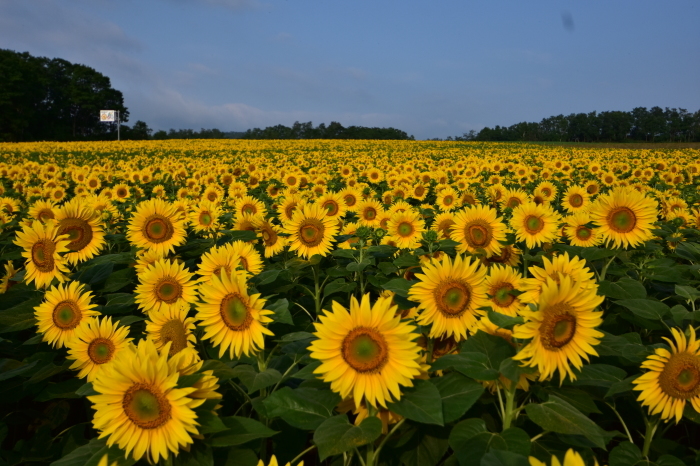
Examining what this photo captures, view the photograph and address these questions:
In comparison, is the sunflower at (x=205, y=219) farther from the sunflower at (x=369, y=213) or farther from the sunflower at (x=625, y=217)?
the sunflower at (x=625, y=217)

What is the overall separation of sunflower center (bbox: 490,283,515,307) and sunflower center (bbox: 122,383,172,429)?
175cm

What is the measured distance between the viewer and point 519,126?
312 feet

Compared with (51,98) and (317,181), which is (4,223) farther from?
(51,98)

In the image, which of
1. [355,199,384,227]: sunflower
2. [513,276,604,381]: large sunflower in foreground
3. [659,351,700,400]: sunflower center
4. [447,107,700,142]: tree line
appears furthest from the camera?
[447,107,700,142]: tree line

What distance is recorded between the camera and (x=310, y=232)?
390 cm

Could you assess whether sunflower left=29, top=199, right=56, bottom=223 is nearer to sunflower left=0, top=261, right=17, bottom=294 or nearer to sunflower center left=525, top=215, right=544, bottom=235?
sunflower left=0, top=261, right=17, bottom=294

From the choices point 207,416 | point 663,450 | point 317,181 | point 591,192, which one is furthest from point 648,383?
point 317,181

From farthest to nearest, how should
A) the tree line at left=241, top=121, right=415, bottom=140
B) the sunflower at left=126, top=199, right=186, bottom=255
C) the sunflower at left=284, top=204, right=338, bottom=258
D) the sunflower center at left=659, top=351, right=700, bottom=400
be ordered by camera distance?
the tree line at left=241, top=121, right=415, bottom=140, the sunflower at left=284, top=204, right=338, bottom=258, the sunflower at left=126, top=199, right=186, bottom=255, the sunflower center at left=659, top=351, right=700, bottom=400

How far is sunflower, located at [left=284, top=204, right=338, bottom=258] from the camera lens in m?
3.90

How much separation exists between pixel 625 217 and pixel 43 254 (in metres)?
4.30

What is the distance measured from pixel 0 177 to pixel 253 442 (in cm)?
1306

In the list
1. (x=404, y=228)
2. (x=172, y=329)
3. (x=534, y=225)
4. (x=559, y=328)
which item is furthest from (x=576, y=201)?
(x=172, y=329)

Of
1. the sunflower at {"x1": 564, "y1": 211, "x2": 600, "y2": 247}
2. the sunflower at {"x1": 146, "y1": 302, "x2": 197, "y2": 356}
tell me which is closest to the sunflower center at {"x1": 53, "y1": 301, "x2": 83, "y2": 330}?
the sunflower at {"x1": 146, "y1": 302, "x2": 197, "y2": 356}

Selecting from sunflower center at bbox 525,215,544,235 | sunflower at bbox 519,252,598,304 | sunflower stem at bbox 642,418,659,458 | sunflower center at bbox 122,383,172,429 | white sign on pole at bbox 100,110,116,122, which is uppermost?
white sign on pole at bbox 100,110,116,122
